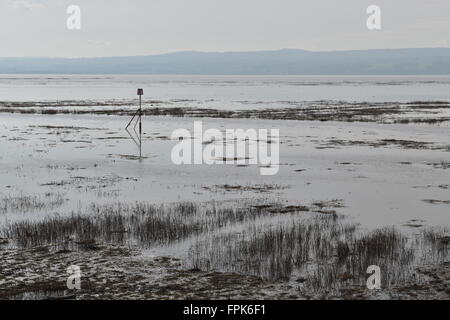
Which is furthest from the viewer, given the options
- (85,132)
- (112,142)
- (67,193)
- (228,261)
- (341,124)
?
(341,124)

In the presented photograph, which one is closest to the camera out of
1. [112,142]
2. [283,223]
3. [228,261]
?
[228,261]

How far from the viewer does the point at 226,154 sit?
105 feet

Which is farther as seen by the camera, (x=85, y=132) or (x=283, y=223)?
(x=85, y=132)

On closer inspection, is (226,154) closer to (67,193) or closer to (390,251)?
(67,193)

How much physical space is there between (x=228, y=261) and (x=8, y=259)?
4.83 metres

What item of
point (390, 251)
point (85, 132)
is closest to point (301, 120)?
point (85, 132)

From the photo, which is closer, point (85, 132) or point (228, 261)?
point (228, 261)
